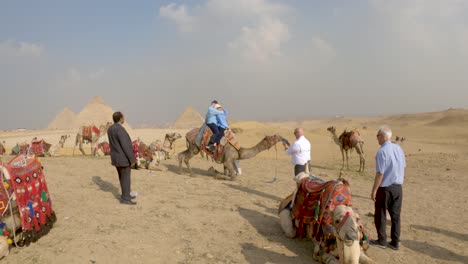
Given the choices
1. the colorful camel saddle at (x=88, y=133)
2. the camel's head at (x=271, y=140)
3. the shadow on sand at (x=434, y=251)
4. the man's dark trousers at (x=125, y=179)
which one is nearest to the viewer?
the shadow on sand at (x=434, y=251)

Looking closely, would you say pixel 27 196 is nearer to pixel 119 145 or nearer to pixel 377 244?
pixel 119 145

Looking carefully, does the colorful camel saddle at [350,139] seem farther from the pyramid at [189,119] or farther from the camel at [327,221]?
the pyramid at [189,119]

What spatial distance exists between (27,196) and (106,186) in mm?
3813

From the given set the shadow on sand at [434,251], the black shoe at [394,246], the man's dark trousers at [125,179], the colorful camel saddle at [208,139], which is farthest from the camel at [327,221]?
the colorful camel saddle at [208,139]

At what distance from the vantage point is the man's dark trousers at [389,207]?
600cm

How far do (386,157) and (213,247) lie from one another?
130 inches

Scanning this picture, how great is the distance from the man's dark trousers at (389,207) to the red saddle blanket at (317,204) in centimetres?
84

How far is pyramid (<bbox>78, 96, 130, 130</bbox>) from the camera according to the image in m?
61.9

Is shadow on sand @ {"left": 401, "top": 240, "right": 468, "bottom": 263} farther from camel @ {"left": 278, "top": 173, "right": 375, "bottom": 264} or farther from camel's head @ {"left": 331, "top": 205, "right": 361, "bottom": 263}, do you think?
camel's head @ {"left": 331, "top": 205, "right": 361, "bottom": 263}

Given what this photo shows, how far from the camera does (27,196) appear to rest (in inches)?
229

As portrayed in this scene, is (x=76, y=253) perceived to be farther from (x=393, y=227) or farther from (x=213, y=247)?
(x=393, y=227)

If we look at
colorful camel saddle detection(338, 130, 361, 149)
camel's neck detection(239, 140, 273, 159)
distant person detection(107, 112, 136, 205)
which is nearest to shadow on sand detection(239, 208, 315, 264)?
distant person detection(107, 112, 136, 205)

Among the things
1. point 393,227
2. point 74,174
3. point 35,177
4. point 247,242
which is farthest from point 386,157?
point 74,174

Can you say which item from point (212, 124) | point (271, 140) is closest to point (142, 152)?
point (212, 124)
